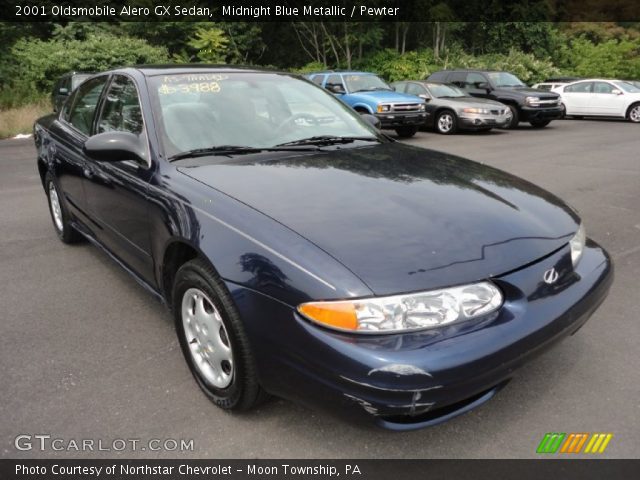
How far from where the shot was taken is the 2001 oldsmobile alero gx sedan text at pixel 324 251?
74.1 inches

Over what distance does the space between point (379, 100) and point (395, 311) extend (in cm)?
1182

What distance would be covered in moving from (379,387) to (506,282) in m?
0.67

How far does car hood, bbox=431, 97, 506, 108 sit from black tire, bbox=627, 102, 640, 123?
5719mm

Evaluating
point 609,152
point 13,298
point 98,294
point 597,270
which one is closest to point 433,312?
point 597,270

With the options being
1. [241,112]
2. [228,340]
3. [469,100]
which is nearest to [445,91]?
[469,100]

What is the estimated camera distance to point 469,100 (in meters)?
14.4

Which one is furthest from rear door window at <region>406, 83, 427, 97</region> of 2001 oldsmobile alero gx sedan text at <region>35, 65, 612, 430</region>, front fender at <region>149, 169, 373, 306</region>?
front fender at <region>149, 169, 373, 306</region>

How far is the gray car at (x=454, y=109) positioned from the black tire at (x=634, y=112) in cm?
565

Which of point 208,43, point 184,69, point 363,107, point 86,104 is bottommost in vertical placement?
point 363,107

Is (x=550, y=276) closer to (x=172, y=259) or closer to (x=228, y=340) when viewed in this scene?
(x=228, y=340)

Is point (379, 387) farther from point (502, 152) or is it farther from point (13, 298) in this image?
point (502, 152)

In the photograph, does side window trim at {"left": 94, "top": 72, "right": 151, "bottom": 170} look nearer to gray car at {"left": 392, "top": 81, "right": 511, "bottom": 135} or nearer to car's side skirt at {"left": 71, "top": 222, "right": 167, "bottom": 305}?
car's side skirt at {"left": 71, "top": 222, "right": 167, "bottom": 305}

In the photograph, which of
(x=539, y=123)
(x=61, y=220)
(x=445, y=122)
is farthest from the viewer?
(x=539, y=123)

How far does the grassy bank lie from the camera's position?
14125 millimetres
